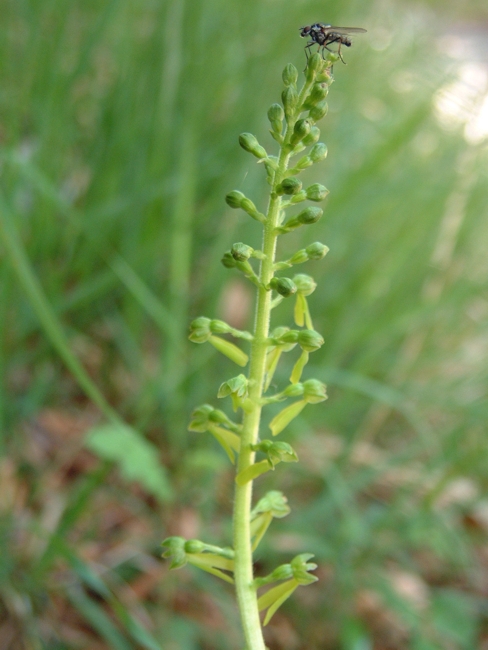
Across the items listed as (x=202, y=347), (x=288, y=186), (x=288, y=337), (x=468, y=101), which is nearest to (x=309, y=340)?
(x=288, y=337)

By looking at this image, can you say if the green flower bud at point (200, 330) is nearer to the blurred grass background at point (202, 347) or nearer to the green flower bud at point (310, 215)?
the green flower bud at point (310, 215)

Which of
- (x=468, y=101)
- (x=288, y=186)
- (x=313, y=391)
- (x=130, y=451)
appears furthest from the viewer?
(x=468, y=101)

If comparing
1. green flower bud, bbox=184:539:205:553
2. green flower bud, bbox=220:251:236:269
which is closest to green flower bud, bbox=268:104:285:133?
green flower bud, bbox=220:251:236:269

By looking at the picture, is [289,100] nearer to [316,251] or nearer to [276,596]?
[316,251]

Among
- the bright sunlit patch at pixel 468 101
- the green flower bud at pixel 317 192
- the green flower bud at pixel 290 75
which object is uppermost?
the bright sunlit patch at pixel 468 101

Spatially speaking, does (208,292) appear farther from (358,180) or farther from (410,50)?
(410,50)

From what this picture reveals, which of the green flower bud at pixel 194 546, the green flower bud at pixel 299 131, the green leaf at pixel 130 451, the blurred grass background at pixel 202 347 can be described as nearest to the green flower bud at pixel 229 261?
the green flower bud at pixel 299 131
